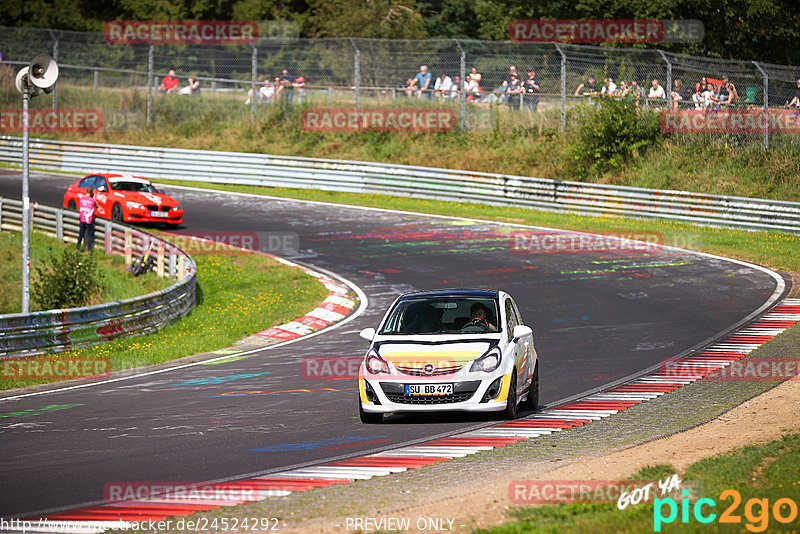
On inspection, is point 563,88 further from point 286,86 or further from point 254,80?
point 254,80

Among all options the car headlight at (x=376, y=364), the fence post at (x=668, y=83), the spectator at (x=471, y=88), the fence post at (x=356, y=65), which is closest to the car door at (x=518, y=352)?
the car headlight at (x=376, y=364)

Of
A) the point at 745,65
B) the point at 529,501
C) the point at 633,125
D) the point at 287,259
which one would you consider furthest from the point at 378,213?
the point at 529,501

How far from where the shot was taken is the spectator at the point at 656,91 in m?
32.7

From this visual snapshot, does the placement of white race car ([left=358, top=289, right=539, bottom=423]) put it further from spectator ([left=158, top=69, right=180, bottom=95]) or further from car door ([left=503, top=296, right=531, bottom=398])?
spectator ([left=158, top=69, right=180, bottom=95])

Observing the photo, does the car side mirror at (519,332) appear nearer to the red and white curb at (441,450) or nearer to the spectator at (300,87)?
the red and white curb at (441,450)

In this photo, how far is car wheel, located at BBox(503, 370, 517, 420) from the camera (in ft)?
35.2

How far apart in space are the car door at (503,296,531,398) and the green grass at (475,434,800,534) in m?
2.67

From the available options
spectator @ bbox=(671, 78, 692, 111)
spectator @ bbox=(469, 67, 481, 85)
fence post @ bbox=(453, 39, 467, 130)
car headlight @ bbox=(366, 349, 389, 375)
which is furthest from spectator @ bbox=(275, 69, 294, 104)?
car headlight @ bbox=(366, 349, 389, 375)

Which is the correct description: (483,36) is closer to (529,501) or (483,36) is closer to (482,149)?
(482,149)

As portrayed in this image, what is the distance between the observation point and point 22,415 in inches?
473

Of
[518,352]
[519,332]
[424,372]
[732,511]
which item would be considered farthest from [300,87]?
[732,511]

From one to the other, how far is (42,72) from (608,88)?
21847 millimetres

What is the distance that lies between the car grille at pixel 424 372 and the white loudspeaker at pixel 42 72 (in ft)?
27.0

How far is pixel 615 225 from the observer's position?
95.3ft
